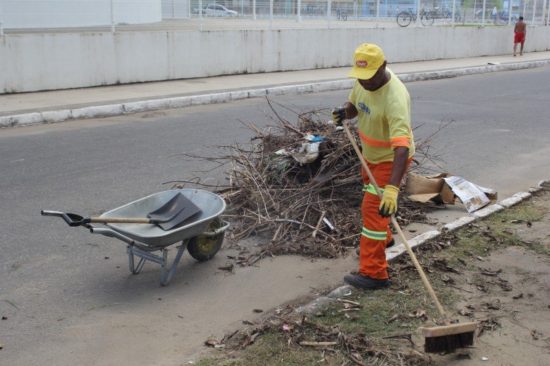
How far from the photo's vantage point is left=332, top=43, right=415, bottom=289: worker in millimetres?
4195

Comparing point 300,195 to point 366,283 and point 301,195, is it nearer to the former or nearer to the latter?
point 301,195

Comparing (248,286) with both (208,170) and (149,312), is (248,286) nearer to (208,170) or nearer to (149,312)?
(149,312)

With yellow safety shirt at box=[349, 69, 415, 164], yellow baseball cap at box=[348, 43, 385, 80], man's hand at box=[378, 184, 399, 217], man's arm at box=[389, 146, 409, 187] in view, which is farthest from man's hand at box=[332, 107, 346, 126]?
man's hand at box=[378, 184, 399, 217]

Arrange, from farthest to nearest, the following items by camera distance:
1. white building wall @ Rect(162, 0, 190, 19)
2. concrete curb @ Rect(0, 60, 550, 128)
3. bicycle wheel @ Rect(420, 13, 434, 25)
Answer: bicycle wheel @ Rect(420, 13, 434, 25), white building wall @ Rect(162, 0, 190, 19), concrete curb @ Rect(0, 60, 550, 128)

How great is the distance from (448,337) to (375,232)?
105 cm

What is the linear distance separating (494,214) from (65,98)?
29.9ft

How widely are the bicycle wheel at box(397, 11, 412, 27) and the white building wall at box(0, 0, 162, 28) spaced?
927cm

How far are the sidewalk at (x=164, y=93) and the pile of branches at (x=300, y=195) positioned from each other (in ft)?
18.9

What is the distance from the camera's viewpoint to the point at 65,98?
41.7ft

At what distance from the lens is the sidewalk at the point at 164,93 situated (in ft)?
37.1

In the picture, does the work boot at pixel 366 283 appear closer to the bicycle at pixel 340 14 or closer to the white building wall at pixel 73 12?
the white building wall at pixel 73 12

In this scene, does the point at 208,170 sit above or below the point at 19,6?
below

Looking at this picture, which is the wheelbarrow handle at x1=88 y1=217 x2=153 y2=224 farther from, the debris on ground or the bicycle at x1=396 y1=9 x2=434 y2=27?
the bicycle at x1=396 y1=9 x2=434 y2=27

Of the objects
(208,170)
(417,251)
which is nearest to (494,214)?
(417,251)
